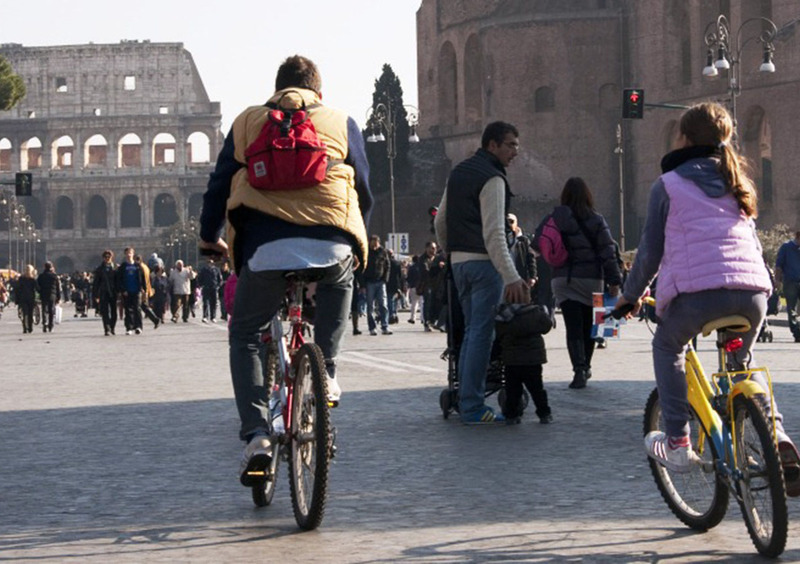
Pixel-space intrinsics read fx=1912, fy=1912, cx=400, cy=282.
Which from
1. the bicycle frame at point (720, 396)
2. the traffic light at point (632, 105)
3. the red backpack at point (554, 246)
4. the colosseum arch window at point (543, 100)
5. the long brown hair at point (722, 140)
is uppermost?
the colosseum arch window at point (543, 100)

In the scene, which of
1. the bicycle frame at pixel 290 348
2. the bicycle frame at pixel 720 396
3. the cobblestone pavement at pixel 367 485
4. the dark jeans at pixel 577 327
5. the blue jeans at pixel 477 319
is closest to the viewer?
the bicycle frame at pixel 720 396

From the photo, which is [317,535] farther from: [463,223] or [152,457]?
[463,223]

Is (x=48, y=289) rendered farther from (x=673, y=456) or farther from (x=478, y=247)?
(x=673, y=456)

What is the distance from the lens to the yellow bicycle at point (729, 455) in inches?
210

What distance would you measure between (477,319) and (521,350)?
0.28 m

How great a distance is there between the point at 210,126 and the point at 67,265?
1720cm

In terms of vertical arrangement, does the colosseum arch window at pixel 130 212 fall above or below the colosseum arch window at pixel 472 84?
below

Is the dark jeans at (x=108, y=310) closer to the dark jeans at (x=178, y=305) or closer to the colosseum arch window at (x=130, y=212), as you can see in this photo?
the dark jeans at (x=178, y=305)

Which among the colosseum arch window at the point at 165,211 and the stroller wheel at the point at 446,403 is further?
the colosseum arch window at the point at 165,211

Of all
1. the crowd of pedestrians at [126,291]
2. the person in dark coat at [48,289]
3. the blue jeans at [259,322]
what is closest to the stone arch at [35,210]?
the crowd of pedestrians at [126,291]

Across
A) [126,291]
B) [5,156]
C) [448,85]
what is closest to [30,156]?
[5,156]

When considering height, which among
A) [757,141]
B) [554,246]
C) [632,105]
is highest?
[757,141]

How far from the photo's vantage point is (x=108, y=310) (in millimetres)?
A: 30578

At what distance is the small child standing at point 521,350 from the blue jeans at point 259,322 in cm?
348
